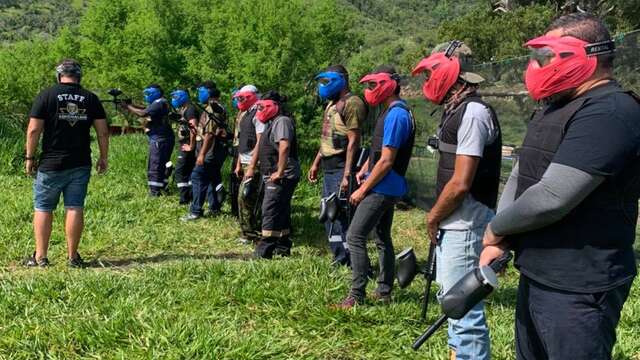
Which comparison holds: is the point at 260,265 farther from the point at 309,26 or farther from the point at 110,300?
the point at 309,26

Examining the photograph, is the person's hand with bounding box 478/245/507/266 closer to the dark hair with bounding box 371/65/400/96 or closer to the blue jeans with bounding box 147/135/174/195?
the dark hair with bounding box 371/65/400/96

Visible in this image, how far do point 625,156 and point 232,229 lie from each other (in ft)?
20.1

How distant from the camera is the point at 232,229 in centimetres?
764

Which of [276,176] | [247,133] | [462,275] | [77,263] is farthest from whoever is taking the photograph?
[247,133]

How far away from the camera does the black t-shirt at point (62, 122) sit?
5.29 metres

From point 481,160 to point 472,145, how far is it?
0.22m

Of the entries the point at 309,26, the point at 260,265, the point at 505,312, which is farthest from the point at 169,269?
the point at 309,26

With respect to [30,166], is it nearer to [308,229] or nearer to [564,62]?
[308,229]

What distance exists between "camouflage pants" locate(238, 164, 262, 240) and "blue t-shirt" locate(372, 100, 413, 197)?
2.67 meters

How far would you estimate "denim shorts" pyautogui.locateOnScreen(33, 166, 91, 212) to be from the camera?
17.6 feet

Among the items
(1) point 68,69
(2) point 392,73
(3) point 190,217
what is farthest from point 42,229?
(2) point 392,73

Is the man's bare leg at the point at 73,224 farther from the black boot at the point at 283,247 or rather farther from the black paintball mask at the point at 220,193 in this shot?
the black paintball mask at the point at 220,193

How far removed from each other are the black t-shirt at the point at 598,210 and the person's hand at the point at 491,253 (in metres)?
0.13

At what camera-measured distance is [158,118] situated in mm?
9008
